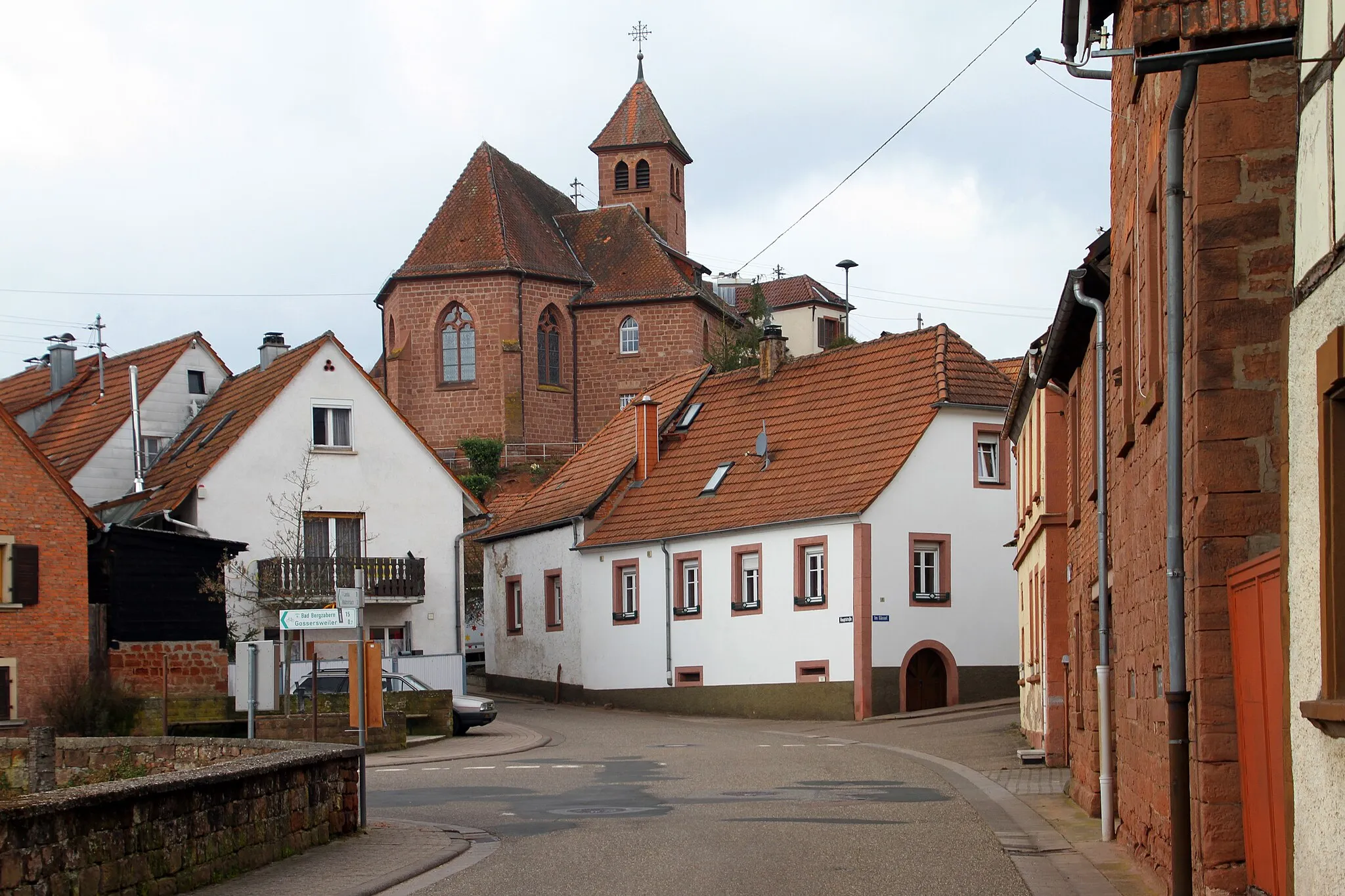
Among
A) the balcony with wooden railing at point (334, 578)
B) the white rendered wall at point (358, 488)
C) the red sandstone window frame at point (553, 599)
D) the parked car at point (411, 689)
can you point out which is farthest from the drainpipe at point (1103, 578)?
the red sandstone window frame at point (553, 599)

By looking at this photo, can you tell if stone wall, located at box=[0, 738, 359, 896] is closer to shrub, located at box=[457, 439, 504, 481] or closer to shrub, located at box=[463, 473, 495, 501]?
shrub, located at box=[463, 473, 495, 501]

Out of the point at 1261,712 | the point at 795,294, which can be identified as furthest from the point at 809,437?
the point at 795,294

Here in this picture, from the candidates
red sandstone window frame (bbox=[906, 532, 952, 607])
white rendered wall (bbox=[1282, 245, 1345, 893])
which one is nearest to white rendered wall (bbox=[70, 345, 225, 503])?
red sandstone window frame (bbox=[906, 532, 952, 607])

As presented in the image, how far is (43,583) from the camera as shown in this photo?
32469mm

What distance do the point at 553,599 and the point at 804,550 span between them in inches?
387

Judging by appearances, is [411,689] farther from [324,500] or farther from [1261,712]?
[1261,712]

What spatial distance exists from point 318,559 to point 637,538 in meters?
7.41

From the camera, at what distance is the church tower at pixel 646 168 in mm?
86625

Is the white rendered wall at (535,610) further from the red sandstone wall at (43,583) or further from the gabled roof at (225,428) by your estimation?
the red sandstone wall at (43,583)

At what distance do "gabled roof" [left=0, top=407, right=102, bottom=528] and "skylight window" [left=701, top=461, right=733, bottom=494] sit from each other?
1447cm

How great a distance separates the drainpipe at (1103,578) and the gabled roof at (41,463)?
2280cm

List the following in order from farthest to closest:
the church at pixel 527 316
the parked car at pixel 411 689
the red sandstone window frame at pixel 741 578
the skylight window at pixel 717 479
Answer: the church at pixel 527 316, the skylight window at pixel 717 479, the red sandstone window frame at pixel 741 578, the parked car at pixel 411 689

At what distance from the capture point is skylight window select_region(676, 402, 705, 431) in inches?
1816

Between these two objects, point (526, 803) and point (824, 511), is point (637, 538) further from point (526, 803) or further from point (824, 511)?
point (526, 803)
